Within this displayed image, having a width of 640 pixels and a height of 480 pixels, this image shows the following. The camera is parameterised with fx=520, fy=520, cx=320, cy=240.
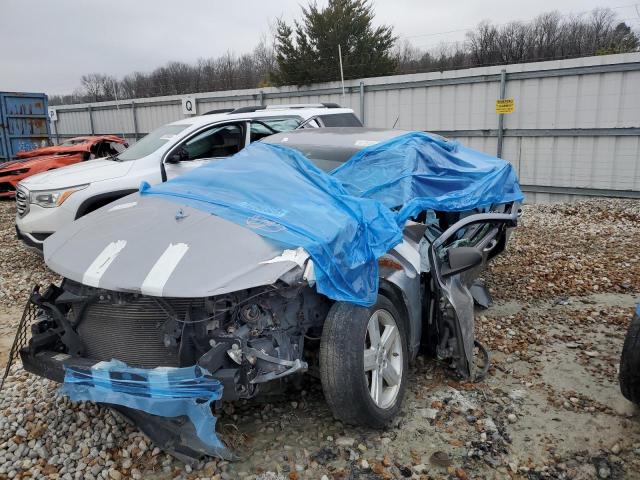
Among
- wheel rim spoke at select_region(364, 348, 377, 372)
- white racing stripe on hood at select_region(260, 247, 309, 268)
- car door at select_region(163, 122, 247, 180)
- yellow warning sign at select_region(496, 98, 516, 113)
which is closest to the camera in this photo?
white racing stripe on hood at select_region(260, 247, 309, 268)

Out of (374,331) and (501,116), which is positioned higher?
(501,116)

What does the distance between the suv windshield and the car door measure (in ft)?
0.81

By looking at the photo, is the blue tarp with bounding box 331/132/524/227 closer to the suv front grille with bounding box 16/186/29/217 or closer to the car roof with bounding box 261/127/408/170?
the car roof with bounding box 261/127/408/170

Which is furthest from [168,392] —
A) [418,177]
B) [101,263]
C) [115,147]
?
[115,147]

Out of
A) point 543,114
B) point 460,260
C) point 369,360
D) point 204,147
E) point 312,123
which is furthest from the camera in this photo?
point 543,114

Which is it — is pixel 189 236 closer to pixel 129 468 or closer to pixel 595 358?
pixel 129 468

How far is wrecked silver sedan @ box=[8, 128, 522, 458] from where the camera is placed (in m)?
2.40

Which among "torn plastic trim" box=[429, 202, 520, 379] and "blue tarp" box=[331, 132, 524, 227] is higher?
"blue tarp" box=[331, 132, 524, 227]

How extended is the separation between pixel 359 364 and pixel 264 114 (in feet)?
16.4

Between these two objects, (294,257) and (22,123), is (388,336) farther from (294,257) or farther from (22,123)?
(22,123)

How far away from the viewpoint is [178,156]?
249 inches

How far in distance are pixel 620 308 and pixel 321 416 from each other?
10.4 ft

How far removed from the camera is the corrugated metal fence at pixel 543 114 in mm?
9359

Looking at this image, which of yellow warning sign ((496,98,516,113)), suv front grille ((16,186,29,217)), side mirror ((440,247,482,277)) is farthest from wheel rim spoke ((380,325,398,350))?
yellow warning sign ((496,98,516,113))
